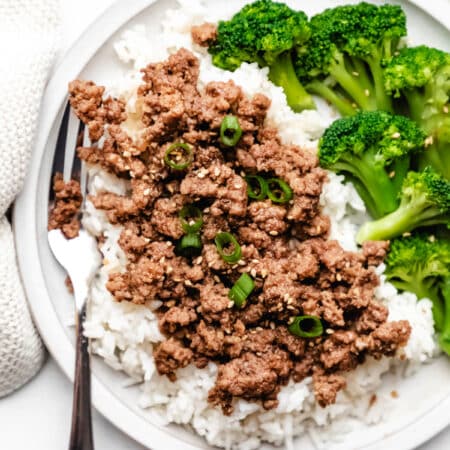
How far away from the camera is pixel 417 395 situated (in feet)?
13.8

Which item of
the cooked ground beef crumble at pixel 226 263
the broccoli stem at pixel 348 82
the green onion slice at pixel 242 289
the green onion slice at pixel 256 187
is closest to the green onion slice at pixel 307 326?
the cooked ground beef crumble at pixel 226 263

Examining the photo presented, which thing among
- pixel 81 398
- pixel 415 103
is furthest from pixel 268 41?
pixel 81 398

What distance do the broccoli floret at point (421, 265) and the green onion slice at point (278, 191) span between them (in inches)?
27.3

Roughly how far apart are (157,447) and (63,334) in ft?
2.75

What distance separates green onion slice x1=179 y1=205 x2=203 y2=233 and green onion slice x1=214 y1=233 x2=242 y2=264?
4.9 inches

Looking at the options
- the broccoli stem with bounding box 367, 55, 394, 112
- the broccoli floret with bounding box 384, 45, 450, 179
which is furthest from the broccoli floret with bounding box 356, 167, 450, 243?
the broccoli stem with bounding box 367, 55, 394, 112

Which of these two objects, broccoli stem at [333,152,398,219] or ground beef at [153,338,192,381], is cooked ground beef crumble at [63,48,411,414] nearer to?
ground beef at [153,338,192,381]

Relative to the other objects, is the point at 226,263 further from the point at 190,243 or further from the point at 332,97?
the point at 332,97

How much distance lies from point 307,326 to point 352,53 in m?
1.54

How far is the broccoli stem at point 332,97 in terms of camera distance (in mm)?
4133

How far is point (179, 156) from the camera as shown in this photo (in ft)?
12.5

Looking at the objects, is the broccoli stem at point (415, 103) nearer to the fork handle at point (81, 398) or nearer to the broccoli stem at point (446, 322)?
the broccoli stem at point (446, 322)

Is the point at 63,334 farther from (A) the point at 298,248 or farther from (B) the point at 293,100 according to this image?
(B) the point at 293,100

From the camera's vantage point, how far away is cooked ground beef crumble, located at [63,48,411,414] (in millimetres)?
3770
